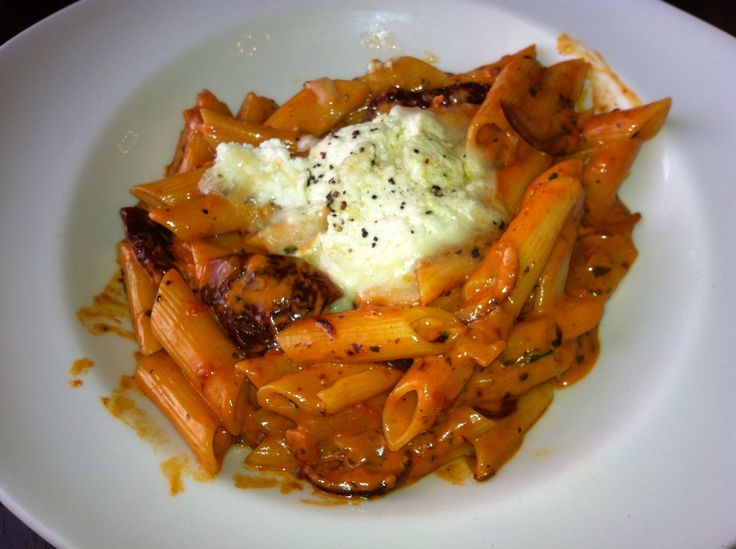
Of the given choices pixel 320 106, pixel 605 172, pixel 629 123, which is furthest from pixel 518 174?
pixel 320 106

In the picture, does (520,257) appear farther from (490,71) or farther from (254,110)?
(254,110)

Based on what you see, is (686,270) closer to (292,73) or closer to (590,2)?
(590,2)

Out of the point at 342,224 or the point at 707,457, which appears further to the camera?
the point at 342,224

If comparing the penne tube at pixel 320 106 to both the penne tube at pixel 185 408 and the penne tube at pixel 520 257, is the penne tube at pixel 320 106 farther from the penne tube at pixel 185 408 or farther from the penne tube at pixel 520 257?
the penne tube at pixel 185 408

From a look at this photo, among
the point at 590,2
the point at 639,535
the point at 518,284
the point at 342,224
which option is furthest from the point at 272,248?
the point at 590,2

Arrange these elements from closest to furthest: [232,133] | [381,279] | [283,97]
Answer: [381,279] → [232,133] → [283,97]

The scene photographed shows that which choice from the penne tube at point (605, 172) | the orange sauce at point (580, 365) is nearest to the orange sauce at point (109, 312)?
the orange sauce at point (580, 365)
